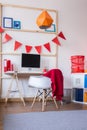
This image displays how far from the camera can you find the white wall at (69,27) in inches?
232

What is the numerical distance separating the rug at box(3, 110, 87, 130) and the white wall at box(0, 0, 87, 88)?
2.66 meters

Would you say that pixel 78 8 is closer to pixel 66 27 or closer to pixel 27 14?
pixel 66 27

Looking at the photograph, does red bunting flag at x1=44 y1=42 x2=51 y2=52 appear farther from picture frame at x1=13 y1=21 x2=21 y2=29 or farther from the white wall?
picture frame at x1=13 y1=21 x2=21 y2=29

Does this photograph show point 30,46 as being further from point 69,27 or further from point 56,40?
point 69,27

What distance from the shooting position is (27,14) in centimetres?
565

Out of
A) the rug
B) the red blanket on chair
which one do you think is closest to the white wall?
the red blanket on chair

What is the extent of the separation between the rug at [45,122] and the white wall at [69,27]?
266 centimetres

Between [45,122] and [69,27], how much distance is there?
3.65m

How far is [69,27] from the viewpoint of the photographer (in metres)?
6.01

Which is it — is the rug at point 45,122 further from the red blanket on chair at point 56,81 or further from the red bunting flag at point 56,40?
the red bunting flag at point 56,40

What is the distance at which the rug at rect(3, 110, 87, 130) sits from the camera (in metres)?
2.66

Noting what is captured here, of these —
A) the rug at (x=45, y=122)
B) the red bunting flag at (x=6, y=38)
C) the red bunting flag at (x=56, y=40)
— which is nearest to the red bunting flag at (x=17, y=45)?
the red bunting flag at (x=6, y=38)

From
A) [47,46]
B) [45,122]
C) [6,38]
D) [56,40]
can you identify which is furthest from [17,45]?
[45,122]

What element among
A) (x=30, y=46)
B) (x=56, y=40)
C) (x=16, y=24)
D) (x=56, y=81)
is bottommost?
(x=56, y=81)
